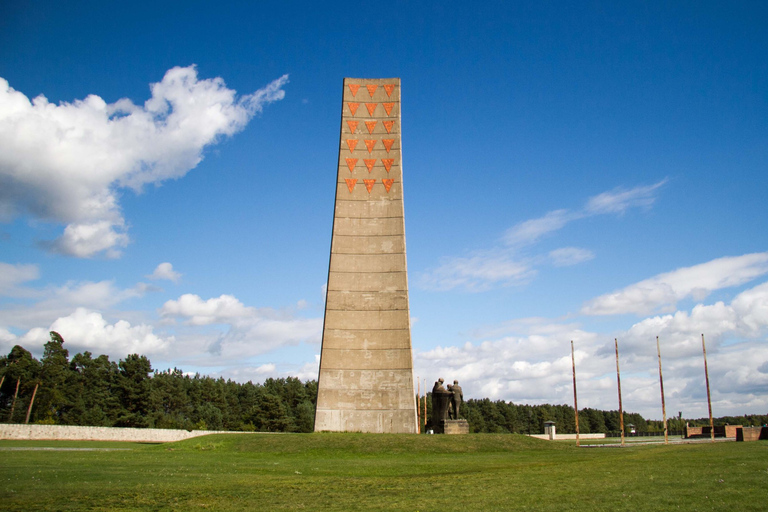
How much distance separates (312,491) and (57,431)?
31.9 metres

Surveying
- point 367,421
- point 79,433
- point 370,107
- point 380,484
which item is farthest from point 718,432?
point 79,433

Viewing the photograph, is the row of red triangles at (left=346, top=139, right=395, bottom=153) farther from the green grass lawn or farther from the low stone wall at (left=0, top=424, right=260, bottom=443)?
the green grass lawn

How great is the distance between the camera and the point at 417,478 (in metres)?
12.5

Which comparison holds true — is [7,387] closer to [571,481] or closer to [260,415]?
[260,415]

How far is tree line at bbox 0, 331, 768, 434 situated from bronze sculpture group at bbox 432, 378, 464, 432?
24.2 metres

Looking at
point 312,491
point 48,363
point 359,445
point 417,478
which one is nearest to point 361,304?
point 359,445

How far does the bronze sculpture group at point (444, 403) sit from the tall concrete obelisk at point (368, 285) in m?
1.48

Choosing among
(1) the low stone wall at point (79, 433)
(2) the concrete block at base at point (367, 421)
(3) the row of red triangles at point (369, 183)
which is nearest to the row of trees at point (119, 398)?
(1) the low stone wall at point (79, 433)

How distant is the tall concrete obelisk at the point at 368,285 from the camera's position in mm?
29859

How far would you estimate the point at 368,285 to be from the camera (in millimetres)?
31906

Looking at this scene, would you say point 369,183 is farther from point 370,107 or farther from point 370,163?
point 370,107

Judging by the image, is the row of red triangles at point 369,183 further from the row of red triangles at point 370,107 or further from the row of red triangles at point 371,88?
the row of red triangles at point 371,88

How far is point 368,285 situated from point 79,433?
2205cm

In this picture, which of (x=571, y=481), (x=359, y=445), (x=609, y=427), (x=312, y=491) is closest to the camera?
(x=312, y=491)
